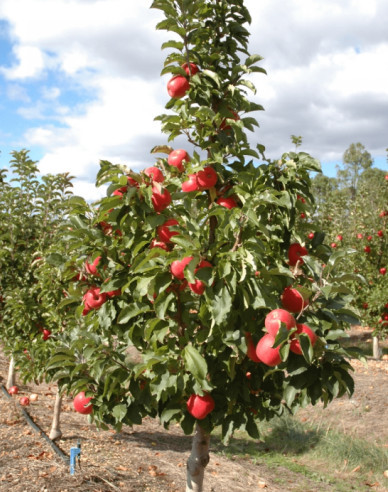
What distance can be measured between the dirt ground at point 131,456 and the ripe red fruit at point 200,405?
5.33 ft

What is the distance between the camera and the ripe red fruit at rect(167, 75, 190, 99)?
2691 mm

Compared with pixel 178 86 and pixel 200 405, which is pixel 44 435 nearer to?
pixel 200 405

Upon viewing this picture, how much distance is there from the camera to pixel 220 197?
8.87 feet

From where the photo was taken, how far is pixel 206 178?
8.05ft

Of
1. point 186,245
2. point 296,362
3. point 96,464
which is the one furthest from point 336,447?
point 186,245

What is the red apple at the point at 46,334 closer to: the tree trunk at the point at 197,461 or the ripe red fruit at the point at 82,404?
the ripe red fruit at the point at 82,404

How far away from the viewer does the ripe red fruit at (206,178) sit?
2449mm

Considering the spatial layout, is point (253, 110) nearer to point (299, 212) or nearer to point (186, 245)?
point (299, 212)

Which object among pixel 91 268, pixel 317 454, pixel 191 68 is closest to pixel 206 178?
pixel 191 68

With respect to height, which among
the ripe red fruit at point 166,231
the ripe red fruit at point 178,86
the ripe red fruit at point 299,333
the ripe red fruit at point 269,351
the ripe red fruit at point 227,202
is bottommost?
the ripe red fruit at point 269,351

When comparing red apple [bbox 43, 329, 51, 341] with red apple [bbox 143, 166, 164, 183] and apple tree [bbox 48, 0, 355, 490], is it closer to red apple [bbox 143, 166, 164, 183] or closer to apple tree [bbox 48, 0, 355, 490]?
apple tree [bbox 48, 0, 355, 490]

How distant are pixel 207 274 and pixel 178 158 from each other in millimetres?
928

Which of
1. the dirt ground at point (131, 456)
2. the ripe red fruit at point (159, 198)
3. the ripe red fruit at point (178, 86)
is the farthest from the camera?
the dirt ground at point (131, 456)

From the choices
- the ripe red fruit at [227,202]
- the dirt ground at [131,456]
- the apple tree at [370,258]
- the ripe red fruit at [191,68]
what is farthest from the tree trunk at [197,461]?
the apple tree at [370,258]
